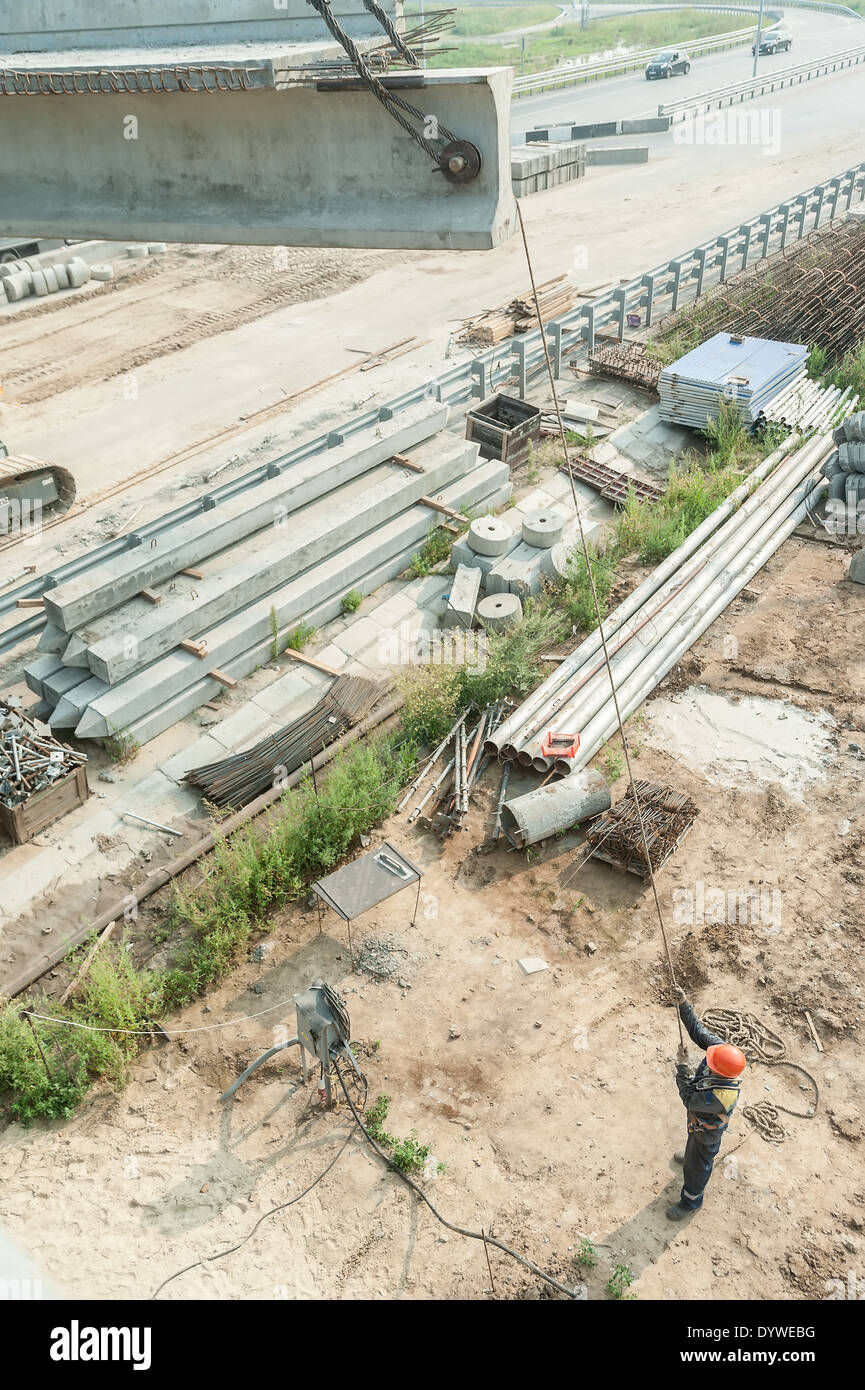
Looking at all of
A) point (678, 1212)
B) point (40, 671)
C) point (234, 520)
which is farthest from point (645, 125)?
point (678, 1212)

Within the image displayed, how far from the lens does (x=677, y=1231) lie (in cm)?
706

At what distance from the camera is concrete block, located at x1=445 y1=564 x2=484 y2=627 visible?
12391 millimetres

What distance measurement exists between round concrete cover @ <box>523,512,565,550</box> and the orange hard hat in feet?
25.3

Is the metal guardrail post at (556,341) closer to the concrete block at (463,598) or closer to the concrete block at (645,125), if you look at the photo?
the concrete block at (463,598)

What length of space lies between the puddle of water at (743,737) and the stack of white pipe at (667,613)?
46 centimetres

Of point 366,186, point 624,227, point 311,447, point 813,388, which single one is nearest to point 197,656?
point 311,447

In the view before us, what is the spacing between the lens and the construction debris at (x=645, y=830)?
962 cm

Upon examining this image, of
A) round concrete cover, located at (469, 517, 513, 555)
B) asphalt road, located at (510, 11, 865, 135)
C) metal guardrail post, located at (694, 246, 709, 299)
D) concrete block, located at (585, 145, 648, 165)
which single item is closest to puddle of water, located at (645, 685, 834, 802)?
round concrete cover, located at (469, 517, 513, 555)

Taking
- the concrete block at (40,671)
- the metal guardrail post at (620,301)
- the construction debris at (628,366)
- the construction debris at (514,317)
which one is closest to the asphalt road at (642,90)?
the construction debris at (514,317)

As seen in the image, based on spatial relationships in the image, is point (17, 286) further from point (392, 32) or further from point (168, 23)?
point (392, 32)

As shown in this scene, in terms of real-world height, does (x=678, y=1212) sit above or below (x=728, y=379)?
below

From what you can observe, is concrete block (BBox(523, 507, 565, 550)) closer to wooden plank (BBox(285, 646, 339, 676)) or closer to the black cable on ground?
wooden plank (BBox(285, 646, 339, 676))

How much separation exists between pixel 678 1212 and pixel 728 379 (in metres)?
12.6

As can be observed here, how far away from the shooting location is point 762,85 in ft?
137
